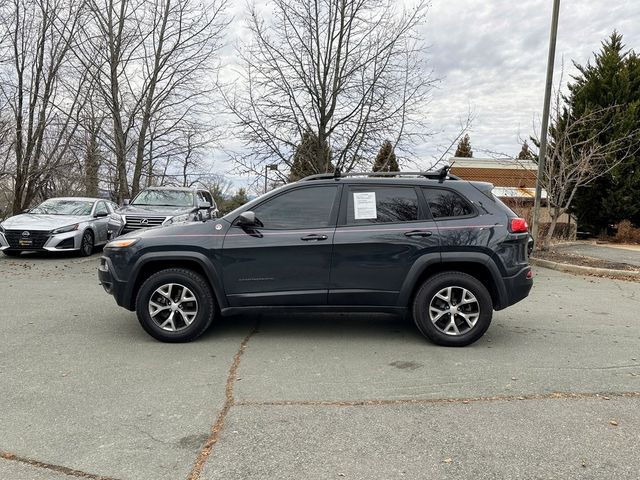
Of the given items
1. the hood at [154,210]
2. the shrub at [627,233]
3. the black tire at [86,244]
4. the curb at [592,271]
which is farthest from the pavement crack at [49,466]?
the shrub at [627,233]

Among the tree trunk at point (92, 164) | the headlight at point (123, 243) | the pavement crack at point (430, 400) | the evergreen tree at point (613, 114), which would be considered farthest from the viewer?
the tree trunk at point (92, 164)

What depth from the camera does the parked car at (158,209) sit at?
11625 mm

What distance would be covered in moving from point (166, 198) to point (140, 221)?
1.75 metres

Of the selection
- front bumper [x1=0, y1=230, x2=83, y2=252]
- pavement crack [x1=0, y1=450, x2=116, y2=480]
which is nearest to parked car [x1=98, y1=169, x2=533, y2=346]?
pavement crack [x1=0, y1=450, x2=116, y2=480]

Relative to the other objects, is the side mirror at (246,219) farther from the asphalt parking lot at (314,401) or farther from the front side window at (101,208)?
the front side window at (101,208)

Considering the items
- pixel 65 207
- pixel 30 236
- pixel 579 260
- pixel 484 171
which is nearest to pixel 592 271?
pixel 579 260

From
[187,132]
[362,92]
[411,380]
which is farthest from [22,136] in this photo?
[411,380]

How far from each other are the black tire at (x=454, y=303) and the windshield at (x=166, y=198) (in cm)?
913

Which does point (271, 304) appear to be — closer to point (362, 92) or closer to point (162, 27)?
point (362, 92)

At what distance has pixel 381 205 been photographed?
17.7 feet

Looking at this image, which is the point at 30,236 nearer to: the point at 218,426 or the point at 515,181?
the point at 218,426

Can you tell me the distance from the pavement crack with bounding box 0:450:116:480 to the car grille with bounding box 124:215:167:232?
892 centimetres

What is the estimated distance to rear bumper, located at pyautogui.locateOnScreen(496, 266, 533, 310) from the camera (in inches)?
206

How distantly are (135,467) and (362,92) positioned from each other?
1124 cm
